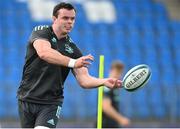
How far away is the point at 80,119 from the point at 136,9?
5.65 m

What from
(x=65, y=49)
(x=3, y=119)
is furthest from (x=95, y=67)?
(x=65, y=49)

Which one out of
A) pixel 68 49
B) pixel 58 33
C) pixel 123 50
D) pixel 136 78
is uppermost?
pixel 123 50

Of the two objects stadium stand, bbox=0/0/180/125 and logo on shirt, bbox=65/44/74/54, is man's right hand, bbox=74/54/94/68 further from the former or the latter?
stadium stand, bbox=0/0/180/125

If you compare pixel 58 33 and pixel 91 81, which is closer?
pixel 91 81

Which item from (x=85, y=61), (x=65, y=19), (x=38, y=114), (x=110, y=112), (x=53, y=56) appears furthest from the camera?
(x=110, y=112)

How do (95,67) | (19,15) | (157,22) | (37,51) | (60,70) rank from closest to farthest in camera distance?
1. (37,51)
2. (60,70)
3. (95,67)
4. (19,15)
5. (157,22)

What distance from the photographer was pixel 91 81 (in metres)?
6.62

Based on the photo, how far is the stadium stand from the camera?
14.2 metres

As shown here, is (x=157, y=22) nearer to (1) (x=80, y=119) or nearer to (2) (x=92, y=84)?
(1) (x=80, y=119)

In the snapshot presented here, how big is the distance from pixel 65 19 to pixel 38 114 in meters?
1.15

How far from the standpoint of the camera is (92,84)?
21.6 feet

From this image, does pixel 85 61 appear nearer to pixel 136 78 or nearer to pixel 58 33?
pixel 136 78

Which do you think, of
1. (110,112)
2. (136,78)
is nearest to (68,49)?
(136,78)

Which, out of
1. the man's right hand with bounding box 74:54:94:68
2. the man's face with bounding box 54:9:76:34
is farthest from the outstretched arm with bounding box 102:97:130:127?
the man's right hand with bounding box 74:54:94:68
